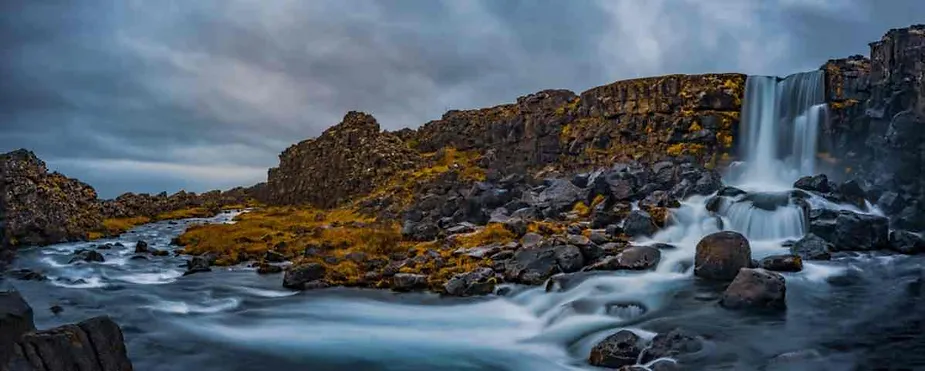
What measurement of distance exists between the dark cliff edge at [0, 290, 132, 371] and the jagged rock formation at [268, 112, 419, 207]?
202 ft

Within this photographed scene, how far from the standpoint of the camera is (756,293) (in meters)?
19.3

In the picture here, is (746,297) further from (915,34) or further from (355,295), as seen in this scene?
(915,34)

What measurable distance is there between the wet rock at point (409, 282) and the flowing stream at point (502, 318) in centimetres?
76

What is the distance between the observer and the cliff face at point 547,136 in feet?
189

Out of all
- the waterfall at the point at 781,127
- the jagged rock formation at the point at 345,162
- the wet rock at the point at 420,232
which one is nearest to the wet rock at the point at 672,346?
the wet rock at the point at 420,232

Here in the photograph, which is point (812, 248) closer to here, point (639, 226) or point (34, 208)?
point (639, 226)

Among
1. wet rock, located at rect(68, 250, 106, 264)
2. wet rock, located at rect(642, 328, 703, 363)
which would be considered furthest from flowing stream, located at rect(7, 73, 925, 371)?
wet rock, located at rect(68, 250, 106, 264)

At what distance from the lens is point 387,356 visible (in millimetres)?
17562

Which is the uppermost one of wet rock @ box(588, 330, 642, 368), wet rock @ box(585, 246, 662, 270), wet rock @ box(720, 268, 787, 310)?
wet rock @ box(585, 246, 662, 270)

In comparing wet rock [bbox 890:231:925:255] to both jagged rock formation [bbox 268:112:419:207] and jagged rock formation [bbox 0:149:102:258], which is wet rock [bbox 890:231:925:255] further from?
jagged rock formation [bbox 268:112:419:207]

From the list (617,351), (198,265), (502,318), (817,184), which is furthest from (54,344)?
(817,184)

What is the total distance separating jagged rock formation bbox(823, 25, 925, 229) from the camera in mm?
35625

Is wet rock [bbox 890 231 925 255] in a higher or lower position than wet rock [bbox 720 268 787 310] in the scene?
higher

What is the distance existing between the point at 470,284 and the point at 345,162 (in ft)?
186
